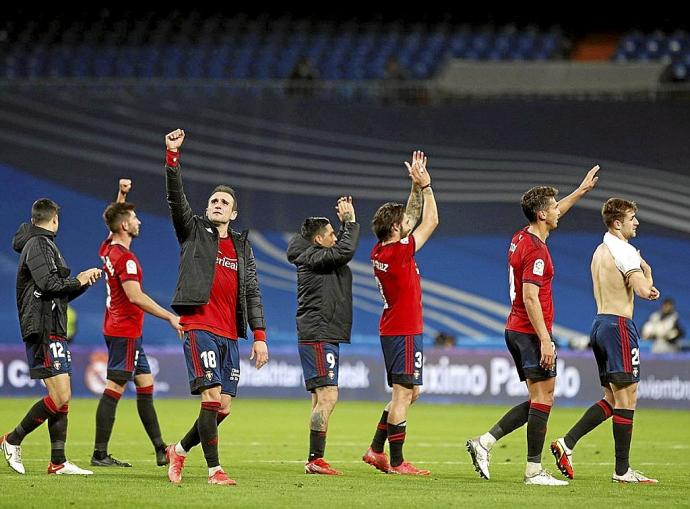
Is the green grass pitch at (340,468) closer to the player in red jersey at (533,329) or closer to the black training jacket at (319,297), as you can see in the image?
the player in red jersey at (533,329)

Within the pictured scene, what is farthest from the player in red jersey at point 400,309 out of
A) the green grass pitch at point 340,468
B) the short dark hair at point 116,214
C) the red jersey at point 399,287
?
the short dark hair at point 116,214

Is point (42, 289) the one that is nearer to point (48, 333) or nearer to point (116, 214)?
point (48, 333)

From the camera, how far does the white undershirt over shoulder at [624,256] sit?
9.61 meters

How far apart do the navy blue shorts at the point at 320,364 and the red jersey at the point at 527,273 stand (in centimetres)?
174

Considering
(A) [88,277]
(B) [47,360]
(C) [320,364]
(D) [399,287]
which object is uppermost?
(D) [399,287]

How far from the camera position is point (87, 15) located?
28641mm

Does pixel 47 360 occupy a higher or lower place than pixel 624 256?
lower

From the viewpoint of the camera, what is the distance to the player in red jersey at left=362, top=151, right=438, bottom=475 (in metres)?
10.3

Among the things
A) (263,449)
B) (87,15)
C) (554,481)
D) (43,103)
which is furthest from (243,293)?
(87,15)

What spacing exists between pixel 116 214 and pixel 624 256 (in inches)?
178

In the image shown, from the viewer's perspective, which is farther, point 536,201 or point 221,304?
point 536,201

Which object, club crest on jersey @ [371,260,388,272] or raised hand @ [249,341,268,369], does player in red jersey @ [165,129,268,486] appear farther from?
club crest on jersey @ [371,260,388,272]

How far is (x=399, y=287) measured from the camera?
34.2 feet

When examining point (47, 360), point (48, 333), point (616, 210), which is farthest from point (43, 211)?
point (616, 210)
